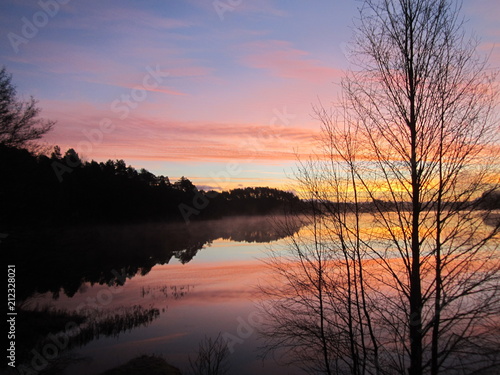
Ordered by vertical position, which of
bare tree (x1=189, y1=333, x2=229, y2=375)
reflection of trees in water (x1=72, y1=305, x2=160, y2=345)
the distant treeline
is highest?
the distant treeline

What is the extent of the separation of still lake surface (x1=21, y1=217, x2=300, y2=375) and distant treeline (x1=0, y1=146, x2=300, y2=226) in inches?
205

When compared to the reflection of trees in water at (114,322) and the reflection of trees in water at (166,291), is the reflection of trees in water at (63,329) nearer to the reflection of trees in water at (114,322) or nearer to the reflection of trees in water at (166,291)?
the reflection of trees in water at (114,322)

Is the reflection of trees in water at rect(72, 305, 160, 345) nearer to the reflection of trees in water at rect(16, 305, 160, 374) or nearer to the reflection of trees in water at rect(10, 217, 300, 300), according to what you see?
the reflection of trees in water at rect(16, 305, 160, 374)

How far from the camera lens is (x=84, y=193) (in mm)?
52000

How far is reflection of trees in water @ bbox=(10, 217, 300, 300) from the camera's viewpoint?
21.8 meters


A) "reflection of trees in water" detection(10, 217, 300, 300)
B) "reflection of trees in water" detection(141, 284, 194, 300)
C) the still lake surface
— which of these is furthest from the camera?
"reflection of trees in water" detection(10, 217, 300, 300)

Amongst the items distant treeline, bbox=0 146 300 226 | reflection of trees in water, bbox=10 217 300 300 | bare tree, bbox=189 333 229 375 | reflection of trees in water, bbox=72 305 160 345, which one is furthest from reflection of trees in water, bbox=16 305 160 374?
distant treeline, bbox=0 146 300 226

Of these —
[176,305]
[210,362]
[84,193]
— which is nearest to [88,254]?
[84,193]

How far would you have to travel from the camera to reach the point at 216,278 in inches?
957

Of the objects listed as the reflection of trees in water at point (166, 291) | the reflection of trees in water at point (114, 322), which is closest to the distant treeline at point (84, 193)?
the reflection of trees in water at point (166, 291)

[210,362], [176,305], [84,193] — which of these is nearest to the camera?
[210,362]

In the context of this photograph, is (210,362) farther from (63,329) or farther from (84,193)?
(84,193)

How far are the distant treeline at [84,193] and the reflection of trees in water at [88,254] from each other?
6.23 feet

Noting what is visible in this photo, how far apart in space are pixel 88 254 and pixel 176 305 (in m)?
23.5
